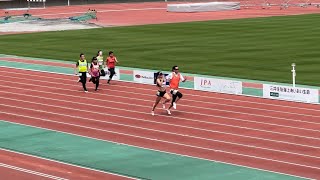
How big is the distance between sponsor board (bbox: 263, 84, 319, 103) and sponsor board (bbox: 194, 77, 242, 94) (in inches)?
60.4

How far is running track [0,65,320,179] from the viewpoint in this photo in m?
22.6

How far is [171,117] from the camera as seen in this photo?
95.8ft

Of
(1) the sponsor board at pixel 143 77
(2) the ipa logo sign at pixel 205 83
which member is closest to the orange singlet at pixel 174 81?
(2) the ipa logo sign at pixel 205 83

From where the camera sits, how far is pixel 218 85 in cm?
3488

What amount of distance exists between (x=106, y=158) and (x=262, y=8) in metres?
74.7

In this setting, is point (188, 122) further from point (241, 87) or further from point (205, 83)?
point (205, 83)

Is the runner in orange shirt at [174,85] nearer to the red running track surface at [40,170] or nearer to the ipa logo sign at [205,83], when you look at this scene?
the ipa logo sign at [205,83]

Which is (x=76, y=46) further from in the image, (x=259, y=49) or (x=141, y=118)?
(x=141, y=118)

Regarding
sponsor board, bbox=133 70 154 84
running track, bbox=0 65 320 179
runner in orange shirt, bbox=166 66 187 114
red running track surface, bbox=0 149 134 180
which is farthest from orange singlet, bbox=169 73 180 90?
red running track surface, bbox=0 149 134 180

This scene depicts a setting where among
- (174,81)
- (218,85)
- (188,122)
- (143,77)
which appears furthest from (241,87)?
(188,122)

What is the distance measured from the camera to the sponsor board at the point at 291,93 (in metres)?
31.2

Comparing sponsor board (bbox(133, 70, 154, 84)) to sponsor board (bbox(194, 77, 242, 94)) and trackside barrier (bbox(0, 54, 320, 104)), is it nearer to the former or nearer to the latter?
trackside barrier (bbox(0, 54, 320, 104))

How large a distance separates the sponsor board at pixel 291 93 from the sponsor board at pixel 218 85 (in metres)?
1.53

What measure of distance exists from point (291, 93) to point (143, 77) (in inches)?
346
